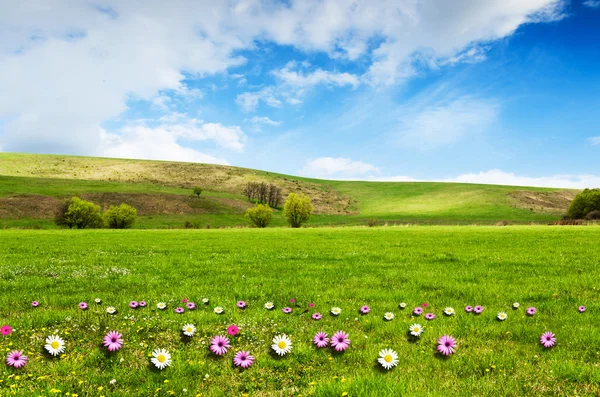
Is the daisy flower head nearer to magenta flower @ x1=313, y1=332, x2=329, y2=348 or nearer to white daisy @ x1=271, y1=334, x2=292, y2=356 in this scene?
magenta flower @ x1=313, y1=332, x2=329, y2=348

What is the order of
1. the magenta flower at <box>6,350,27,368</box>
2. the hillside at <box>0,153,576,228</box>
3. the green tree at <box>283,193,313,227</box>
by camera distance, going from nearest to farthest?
the magenta flower at <box>6,350,27,368</box>, the green tree at <box>283,193,313,227</box>, the hillside at <box>0,153,576,228</box>

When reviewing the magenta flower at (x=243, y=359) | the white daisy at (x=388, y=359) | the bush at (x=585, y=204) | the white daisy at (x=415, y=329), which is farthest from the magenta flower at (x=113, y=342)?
the bush at (x=585, y=204)

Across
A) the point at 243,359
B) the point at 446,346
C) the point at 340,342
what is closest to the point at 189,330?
the point at 243,359

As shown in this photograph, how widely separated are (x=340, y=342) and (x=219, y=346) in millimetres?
2074

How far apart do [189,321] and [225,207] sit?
118 meters

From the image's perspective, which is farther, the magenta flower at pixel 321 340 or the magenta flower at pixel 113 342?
the magenta flower at pixel 321 340

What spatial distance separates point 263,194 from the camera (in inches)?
5896

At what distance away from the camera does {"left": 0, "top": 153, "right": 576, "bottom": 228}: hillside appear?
10400cm

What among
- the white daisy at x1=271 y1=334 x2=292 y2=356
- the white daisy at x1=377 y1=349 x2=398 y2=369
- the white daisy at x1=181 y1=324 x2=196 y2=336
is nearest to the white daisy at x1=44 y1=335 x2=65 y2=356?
the white daisy at x1=181 y1=324 x2=196 y2=336

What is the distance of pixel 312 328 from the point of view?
708 centimetres

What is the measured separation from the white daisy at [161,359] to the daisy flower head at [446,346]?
438 cm

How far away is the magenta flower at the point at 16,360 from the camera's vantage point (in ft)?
17.3

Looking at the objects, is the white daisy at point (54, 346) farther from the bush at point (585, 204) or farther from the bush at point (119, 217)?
the bush at point (585, 204)

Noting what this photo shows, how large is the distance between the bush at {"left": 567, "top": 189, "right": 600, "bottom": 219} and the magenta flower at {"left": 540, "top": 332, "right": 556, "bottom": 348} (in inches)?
4866
